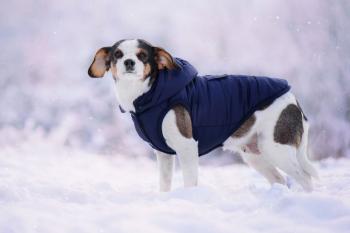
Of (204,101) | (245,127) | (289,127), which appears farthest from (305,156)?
(204,101)

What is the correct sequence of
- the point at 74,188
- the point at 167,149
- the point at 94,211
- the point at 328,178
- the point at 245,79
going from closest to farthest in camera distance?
the point at 94,211
the point at 74,188
the point at 167,149
the point at 245,79
the point at 328,178

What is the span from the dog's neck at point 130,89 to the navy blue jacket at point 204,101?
55mm

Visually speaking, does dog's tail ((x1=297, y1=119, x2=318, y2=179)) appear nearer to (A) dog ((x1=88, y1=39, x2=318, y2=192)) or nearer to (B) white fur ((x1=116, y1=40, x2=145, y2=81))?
(A) dog ((x1=88, y1=39, x2=318, y2=192))

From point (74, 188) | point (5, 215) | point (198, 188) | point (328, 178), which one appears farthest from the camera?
point (328, 178)

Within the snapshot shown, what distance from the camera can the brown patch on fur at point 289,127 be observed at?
225 inches

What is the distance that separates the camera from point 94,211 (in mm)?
4102

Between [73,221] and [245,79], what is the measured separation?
9.28ft

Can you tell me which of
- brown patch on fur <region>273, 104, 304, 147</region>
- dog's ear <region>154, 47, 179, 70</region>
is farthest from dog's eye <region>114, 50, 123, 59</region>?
brown patch on fur <region>273, 104, 304, 147</region>

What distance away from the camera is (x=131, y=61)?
514 centimetres

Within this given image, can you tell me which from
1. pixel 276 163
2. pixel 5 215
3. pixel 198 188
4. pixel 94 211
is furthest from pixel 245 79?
pixel 5 215

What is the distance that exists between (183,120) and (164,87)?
0.36 m

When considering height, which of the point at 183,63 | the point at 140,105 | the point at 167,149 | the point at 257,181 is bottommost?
the point at 257,181

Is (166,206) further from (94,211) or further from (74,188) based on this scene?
(74,188)

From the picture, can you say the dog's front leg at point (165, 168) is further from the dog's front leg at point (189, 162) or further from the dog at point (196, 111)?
the dog's front leg at point (189, 162)
